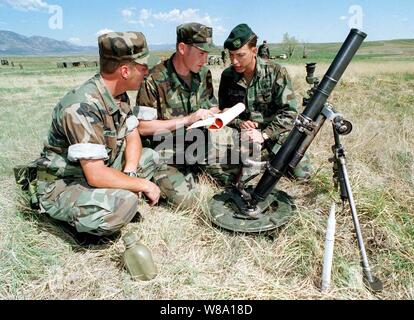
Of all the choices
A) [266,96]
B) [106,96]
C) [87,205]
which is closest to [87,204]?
[87,205]

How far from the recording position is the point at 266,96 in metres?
4.75

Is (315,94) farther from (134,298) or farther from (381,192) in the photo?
(134,298)

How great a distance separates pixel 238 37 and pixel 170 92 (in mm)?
1113

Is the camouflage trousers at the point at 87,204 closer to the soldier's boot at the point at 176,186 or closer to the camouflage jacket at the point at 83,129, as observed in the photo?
the camouflage jacket at the point at 83,129

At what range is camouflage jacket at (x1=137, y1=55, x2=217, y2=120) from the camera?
4492mm

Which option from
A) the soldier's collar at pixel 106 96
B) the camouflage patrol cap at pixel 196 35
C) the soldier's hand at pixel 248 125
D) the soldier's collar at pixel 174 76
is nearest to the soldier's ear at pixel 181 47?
the camouflage patrol cap at pixel 196 35

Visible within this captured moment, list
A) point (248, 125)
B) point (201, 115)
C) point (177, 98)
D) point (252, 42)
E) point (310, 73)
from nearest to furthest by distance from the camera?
point (310, 73) < point (201, 115) < point (252, 42) < point (248, 125) < point (177, 98)

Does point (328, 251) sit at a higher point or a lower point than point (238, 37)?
lower

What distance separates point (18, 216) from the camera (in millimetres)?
3680

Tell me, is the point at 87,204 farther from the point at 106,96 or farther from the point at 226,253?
the point at 226,253

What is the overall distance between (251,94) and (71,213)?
277cm

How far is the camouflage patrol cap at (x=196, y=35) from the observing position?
13.3ft

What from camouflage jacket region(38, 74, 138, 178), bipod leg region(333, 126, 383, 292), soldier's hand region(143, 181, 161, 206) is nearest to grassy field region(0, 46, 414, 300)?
bipod leg region(333, 126, 383, 292)
